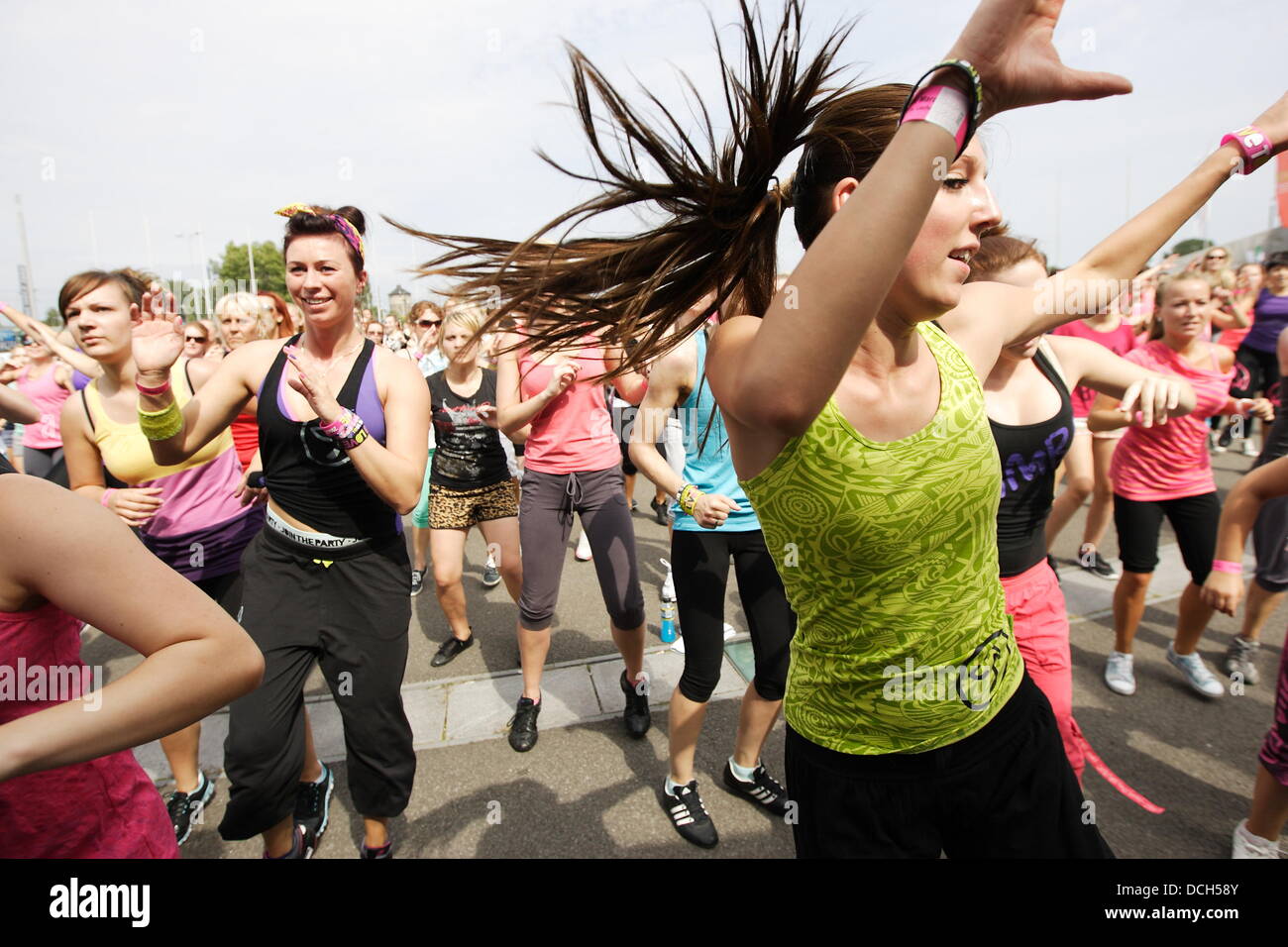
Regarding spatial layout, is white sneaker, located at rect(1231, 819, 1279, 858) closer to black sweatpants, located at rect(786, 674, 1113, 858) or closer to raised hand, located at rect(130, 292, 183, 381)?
black sweatpants, located at rect(786, 674, 1113, 858)

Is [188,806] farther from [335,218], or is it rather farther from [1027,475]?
[1027,475]

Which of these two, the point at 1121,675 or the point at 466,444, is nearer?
the point at 1121,675

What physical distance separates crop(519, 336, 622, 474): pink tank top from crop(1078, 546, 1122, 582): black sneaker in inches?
151

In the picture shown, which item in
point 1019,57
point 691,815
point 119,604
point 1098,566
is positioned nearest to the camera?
point 1019,57

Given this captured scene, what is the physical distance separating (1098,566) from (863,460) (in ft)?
16.3

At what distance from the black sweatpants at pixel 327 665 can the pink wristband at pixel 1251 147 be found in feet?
8.85

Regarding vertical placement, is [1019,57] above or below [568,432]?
above

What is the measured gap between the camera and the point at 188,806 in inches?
112

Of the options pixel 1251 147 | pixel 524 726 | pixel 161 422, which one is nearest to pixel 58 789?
pixel 161 422

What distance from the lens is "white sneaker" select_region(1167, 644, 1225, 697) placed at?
3473 mm
